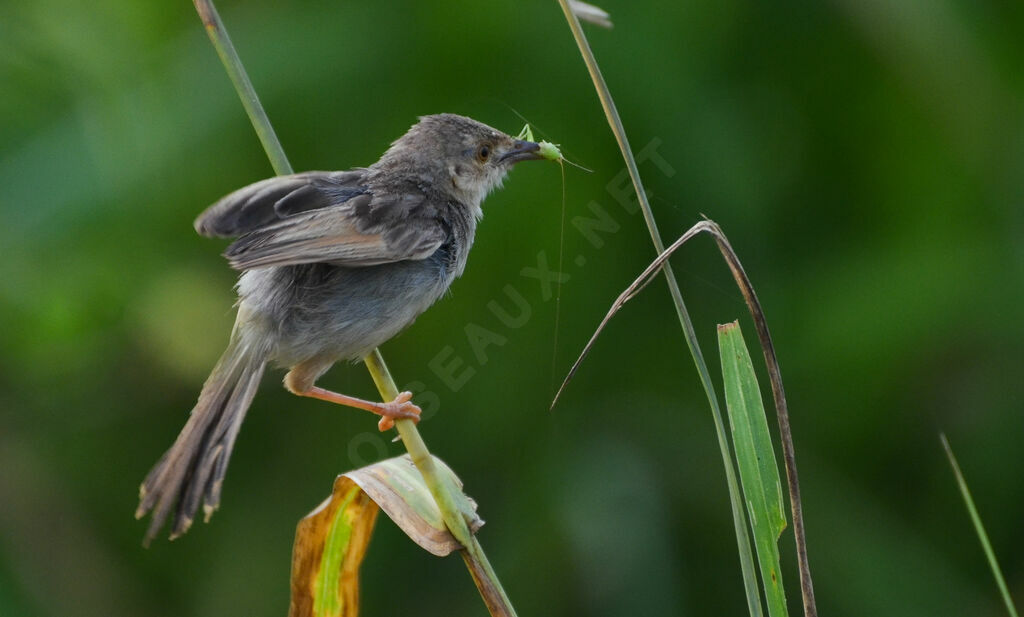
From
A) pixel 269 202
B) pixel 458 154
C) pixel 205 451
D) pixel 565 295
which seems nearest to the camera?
pixel 205 451

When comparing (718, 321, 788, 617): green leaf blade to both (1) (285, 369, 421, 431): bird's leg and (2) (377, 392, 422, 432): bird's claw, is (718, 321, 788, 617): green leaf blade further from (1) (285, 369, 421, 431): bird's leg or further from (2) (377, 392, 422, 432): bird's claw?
(1) (285, 369, 421, 431): bird's leg

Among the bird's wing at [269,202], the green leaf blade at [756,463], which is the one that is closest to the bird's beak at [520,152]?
the bird's wing at [269,202]

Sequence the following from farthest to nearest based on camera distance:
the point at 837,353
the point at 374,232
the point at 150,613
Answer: the point at 150,613 < the point at 837,353 < the point at 374,232

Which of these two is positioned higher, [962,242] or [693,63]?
[693,63]

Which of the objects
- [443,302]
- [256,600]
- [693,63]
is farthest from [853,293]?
[256,600]

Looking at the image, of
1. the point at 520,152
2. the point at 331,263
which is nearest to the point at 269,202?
the point at 331,263

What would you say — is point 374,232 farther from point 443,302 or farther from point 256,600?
point 256,600

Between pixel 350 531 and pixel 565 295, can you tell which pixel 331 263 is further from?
pixel 565 295
